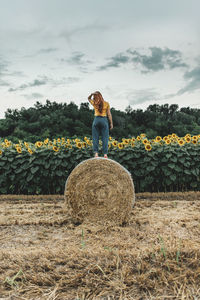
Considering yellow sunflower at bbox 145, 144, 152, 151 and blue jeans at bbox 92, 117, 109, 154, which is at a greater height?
blue jeans at bbox 92, 117, 109, 154

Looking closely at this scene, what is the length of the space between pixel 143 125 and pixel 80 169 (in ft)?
45.2

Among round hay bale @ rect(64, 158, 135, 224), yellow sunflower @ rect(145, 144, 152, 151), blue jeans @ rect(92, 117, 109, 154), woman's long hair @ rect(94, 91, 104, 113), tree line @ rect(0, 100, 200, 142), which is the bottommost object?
round hay bale @ rect(64, 158, 135, 224)

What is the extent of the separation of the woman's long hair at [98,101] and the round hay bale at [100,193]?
6.18 ft

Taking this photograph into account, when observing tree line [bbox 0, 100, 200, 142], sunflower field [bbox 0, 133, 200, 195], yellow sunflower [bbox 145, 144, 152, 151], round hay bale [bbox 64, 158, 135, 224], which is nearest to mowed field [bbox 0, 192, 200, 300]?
round hay bale [bbox 64, 158, 135, 224]

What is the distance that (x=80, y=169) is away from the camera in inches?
169

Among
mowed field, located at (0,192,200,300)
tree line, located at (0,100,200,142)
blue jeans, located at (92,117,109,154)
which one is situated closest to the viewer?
mowed field, located at (0,192,200,300)

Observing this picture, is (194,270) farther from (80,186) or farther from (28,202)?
(28,202)

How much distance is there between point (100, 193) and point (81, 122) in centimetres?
1311

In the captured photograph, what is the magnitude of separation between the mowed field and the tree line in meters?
11.7

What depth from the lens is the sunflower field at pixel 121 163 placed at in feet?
22.1

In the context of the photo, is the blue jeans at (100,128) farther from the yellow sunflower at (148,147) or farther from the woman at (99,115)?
the yellow sunflower at (148,147)

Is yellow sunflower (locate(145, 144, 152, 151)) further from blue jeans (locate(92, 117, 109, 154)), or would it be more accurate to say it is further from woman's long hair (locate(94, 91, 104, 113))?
woman's long hair (locate(94, 91, 104, 113))

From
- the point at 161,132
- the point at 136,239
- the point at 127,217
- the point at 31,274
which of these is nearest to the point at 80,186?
the point at 127,217

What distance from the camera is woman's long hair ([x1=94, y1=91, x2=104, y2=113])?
5839 millimetres
